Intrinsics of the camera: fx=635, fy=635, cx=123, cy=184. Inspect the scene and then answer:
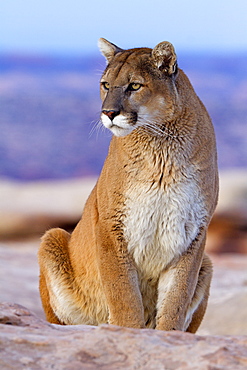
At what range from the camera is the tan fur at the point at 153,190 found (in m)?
4.34

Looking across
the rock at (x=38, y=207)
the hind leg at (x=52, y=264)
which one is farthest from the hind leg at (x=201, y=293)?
the rock at (x=38, y=207)

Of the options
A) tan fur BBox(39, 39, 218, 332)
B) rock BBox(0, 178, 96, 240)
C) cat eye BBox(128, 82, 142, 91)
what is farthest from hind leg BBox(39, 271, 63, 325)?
rock BBox(0, 178, 96, 240)

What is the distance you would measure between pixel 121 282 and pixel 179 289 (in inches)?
16.1

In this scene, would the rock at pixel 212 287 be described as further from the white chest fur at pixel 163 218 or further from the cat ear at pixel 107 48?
the cat ear at pixel 107 48

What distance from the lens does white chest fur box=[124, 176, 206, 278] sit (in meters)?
4.33

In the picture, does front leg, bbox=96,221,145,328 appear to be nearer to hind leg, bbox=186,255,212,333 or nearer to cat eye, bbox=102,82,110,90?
hind leg, bbox=186,255,212,333

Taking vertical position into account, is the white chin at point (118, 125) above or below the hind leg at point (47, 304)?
above

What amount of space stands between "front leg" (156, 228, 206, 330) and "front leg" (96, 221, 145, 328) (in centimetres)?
16

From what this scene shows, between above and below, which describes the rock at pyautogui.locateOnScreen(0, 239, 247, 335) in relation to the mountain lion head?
below

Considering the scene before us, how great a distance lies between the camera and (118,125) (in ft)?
13.6

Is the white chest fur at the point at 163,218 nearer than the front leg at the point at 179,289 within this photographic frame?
Yes

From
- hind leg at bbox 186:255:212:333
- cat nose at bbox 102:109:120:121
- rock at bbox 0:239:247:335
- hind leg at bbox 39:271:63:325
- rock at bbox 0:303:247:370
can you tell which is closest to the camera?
rock at bbox 0:303:247:370

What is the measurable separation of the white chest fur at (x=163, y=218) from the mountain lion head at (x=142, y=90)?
0.44 m

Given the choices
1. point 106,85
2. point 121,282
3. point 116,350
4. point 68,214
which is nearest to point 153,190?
point 121,282
